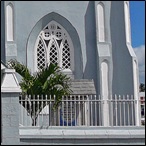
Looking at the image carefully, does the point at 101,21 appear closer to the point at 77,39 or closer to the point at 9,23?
the point at 77,39

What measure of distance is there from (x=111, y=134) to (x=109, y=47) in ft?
26.7

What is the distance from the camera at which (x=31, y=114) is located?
1140 centimetres

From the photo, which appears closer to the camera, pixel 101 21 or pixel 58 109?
pixel 58 109

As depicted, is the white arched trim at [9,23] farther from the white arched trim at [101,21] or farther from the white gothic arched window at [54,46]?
the white arched trim at [101,21]

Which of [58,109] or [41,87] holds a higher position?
[41,87]

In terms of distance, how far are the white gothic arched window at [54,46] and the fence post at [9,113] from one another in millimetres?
8184

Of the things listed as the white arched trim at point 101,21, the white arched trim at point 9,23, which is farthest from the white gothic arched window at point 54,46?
the white arched trim at point 101,21

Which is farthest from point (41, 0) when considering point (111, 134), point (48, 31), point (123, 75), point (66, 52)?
point (111, 134)

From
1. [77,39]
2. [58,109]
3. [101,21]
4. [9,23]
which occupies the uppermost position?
[101,21]

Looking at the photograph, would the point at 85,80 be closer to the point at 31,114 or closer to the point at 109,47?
the point at 109,47

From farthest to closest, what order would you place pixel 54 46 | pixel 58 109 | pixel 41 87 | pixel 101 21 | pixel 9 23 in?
1. pixel 54 46
2. pixel 101 21
3. pixel 9 23
4. pixel 41 87
5. pixel 58 109

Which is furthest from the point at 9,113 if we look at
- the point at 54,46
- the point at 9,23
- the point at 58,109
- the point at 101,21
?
the point at 101,21

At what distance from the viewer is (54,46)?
60.2 feet

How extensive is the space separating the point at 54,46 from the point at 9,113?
28.9 feet
